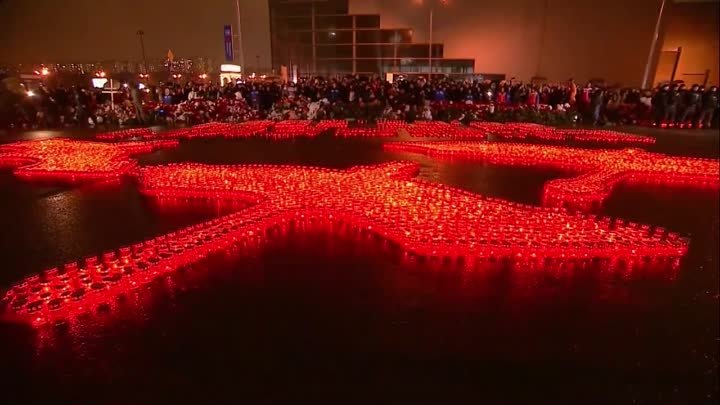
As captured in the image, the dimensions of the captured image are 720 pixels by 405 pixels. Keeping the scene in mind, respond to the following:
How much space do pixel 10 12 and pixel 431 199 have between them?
3169 centimetres

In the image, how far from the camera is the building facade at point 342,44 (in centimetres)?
2711

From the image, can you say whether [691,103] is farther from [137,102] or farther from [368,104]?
[137,102]

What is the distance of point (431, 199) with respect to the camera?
6086mm

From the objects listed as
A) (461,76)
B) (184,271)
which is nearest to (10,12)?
(461,76)

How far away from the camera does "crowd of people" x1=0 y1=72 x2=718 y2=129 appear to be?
16953 millimetres

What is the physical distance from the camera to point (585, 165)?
30.2ft

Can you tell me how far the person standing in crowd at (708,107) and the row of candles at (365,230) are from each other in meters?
16.2

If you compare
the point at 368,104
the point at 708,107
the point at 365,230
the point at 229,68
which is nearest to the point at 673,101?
the point at 708,107

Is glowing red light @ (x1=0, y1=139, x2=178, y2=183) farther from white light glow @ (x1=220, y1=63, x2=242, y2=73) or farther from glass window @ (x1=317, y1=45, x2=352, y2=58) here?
glass window @ (x1=317, y1=45, x2=352, y2=58)

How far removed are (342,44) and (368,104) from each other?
13.2 m

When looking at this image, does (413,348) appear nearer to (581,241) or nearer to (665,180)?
(581,241)

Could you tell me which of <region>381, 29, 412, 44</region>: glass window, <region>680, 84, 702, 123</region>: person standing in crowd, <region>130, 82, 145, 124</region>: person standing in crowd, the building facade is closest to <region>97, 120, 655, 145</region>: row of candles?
<region>130, 82, 145, 124</region>: person standing in crowd

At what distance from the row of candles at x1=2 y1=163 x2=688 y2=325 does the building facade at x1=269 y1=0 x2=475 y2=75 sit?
21.6 m

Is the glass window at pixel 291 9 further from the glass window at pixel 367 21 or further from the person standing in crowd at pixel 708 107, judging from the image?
the person standing in crowd at pixel 708 107
